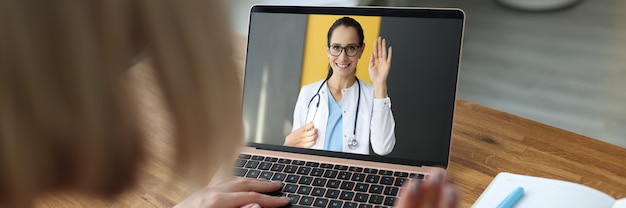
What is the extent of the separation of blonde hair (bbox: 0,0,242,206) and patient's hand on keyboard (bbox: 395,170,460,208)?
0.62ft

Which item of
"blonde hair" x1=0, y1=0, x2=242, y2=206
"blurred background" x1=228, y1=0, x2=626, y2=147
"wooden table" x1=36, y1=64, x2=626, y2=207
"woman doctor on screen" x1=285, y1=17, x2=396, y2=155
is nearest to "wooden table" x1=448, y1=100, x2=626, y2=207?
"wooden table" x1=36, y1=64, x2=626, y2=207

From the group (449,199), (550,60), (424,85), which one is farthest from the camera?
(550,60)

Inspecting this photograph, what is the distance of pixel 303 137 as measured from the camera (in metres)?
0.81

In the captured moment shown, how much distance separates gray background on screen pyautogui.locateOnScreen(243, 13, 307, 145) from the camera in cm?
83

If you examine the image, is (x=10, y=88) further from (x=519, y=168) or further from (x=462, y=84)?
(x=462, y=84)

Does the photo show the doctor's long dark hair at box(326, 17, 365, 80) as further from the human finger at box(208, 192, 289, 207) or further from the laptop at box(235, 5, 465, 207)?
the human finger at box(208, 192, 289, 207)

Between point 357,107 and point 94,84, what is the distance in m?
0.54

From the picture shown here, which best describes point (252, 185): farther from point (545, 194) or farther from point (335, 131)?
point (545, 194)

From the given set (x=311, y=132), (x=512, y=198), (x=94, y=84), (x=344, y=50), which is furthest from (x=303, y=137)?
(x=94, y=84)

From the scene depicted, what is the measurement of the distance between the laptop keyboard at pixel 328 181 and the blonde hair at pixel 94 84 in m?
0.40

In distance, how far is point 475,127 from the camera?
871 millimetres

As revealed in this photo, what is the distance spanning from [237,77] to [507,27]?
2130 millimetres

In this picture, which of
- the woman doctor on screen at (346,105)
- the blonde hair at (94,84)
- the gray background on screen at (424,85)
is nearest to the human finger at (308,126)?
the woman doctor on screen at (346,105)

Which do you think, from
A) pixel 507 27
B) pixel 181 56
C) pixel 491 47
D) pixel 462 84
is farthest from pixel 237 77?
pixel 507 27
